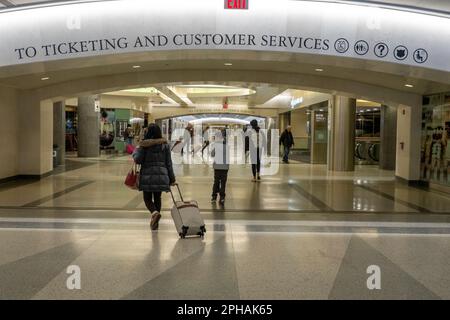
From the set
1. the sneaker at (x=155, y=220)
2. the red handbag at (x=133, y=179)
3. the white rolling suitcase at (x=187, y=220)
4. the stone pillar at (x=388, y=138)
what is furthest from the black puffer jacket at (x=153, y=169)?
the stone pillar at (x=388, y=138)

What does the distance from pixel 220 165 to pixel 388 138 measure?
12843mm

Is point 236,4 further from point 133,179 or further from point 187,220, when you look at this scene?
point 187,220

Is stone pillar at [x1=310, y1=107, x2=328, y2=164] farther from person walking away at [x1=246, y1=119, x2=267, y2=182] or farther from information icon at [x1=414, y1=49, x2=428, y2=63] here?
information icon at [x1=414, y1=49, x2=428, y2=63]

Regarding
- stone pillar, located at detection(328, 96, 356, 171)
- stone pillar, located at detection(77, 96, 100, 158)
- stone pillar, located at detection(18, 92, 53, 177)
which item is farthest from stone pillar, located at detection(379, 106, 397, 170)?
stone pillar, located at detection(77, 96, 100, 158)

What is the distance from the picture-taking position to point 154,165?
23.7 feet

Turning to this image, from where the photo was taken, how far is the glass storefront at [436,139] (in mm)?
13102

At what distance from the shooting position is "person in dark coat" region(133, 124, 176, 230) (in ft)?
23.5

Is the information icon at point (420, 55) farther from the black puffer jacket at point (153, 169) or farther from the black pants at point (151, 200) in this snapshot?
the black pants at point (151, 200)

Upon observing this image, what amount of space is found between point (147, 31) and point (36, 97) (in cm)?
625

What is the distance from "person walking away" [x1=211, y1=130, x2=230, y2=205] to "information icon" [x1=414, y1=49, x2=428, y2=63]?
422 cm

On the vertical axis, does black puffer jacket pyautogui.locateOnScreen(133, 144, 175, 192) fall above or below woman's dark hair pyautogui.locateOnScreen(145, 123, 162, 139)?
below

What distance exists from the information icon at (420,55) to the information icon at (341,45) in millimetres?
1365

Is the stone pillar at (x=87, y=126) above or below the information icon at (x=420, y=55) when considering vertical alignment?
below

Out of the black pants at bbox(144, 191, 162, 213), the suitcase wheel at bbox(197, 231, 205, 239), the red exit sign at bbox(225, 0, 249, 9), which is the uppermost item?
the red exit sign at bbox(225, 0, 249, 9)
